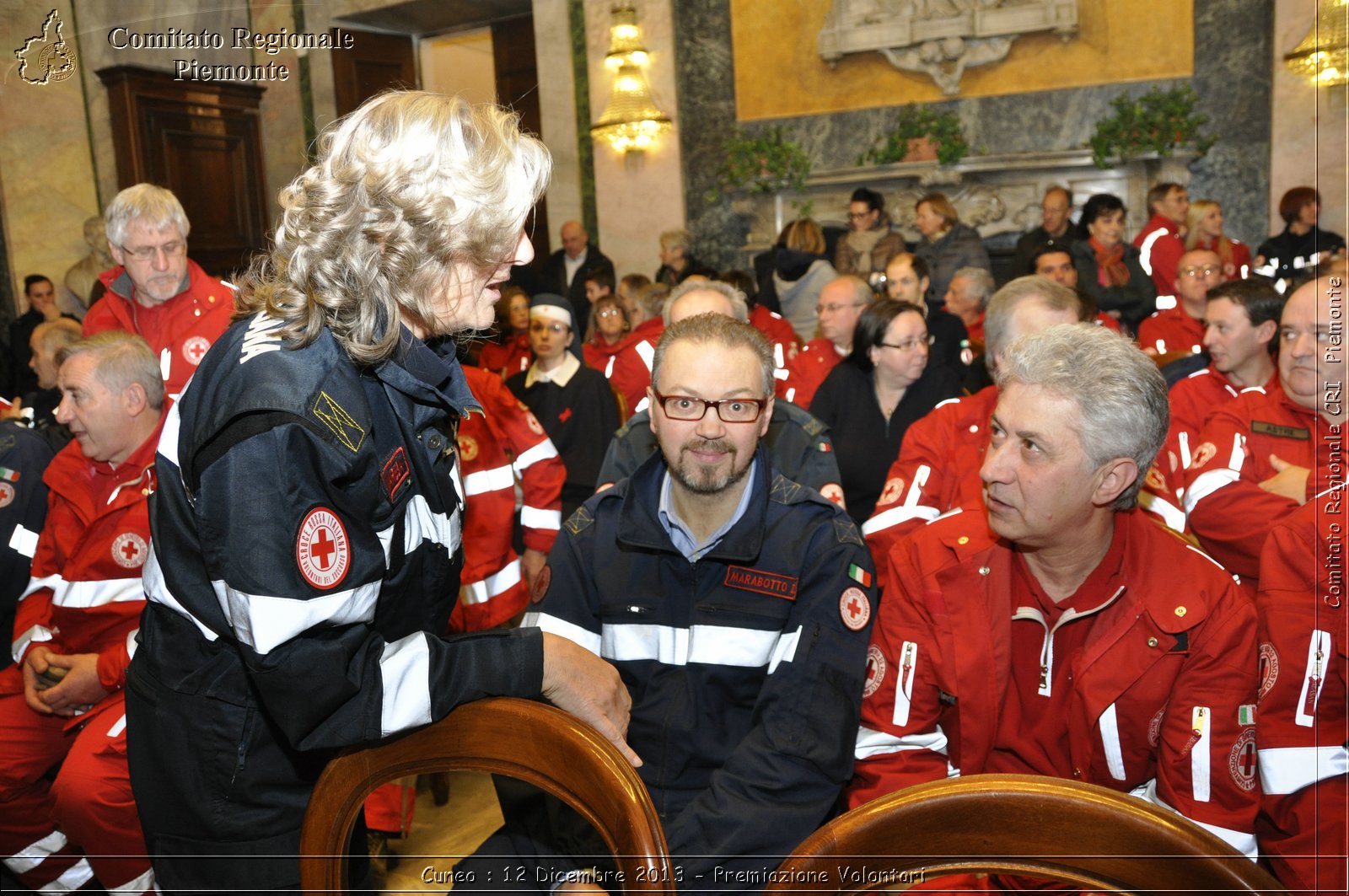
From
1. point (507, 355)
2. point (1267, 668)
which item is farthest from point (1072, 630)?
point (507, 355)

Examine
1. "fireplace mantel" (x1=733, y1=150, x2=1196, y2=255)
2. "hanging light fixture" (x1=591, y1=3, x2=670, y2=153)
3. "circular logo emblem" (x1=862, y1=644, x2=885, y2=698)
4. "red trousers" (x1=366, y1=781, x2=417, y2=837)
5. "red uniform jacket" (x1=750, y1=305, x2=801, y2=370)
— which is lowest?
"red trousers" (x1=366, y1=781, x2=417, y2=837)

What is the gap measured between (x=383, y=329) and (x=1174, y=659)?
1.31 metres

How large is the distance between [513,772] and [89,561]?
1.97 metres

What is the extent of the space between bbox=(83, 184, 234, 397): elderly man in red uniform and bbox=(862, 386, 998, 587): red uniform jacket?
2172mm

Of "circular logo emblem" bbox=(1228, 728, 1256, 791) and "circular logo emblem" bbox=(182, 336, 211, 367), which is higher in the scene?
"circular logo emblem" bbox=(182, 336, 211, 367)

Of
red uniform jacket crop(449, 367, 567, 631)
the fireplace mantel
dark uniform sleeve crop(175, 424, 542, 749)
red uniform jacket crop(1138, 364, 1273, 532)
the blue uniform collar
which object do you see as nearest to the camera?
dark uniform sleeve crop(175, 424, 542, 749)

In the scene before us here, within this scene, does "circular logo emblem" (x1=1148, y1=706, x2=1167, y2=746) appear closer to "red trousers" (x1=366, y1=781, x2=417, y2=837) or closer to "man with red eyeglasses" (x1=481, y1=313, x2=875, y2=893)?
"man with red eyeglasses" (x1=481, y1=313, x2=875, y2=893)

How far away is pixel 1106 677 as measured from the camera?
61.9 inches

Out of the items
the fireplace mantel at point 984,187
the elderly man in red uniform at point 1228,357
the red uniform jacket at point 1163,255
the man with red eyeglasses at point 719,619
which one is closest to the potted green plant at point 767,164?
the fireplace mantel at point 984,187

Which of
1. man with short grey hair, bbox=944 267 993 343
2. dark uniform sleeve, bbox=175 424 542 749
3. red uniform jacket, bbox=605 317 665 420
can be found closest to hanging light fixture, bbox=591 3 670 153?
red uniform jacket, bbox=605 317 665 420

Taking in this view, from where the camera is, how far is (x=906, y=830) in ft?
2.93

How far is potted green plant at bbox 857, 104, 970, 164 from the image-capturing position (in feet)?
27.6

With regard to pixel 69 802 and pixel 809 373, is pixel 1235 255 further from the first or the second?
pixel 69 802

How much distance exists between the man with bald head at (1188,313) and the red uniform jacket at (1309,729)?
313 centimetres
